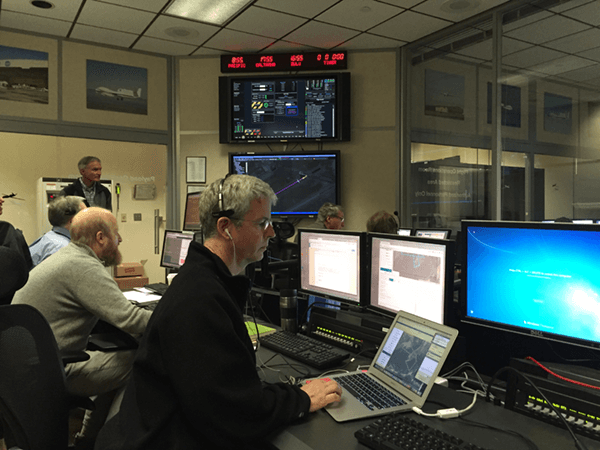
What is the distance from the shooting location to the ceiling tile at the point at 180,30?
454 centimetres

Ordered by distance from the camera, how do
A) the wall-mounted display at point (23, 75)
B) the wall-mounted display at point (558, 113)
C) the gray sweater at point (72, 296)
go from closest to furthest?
the gray sweater at point (72, 296), the wall-mounted display at point (558, 113), the wall-mounted display at point (23, 75)

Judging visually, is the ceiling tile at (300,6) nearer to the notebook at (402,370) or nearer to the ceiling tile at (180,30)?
the ceiling tile at (180,30)

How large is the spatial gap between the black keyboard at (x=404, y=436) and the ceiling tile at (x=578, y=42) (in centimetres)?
380

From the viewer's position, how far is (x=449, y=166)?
5008mm

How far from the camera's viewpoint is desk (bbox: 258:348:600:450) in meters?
1.09

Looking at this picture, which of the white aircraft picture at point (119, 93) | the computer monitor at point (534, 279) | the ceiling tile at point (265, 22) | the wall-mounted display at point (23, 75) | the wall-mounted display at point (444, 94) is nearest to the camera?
the computer monitor at point (534, 279)

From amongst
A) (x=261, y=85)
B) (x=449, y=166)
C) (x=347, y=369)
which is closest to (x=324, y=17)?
(x=261, y=85)

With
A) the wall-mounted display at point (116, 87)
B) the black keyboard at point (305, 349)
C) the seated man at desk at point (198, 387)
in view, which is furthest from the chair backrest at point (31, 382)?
the wall-mounted display at point (116, 87)

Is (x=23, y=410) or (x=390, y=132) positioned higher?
(x=390, y=132)

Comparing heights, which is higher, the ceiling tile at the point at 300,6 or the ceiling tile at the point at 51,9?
the ceiling tile at the point at 300,6

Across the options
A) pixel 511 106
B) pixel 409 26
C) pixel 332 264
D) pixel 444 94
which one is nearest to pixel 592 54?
pixel 511 106

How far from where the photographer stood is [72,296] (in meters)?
2.16

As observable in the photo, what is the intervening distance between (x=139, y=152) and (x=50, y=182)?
104 centimetres

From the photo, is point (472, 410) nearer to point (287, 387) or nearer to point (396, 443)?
point (396, 443)
